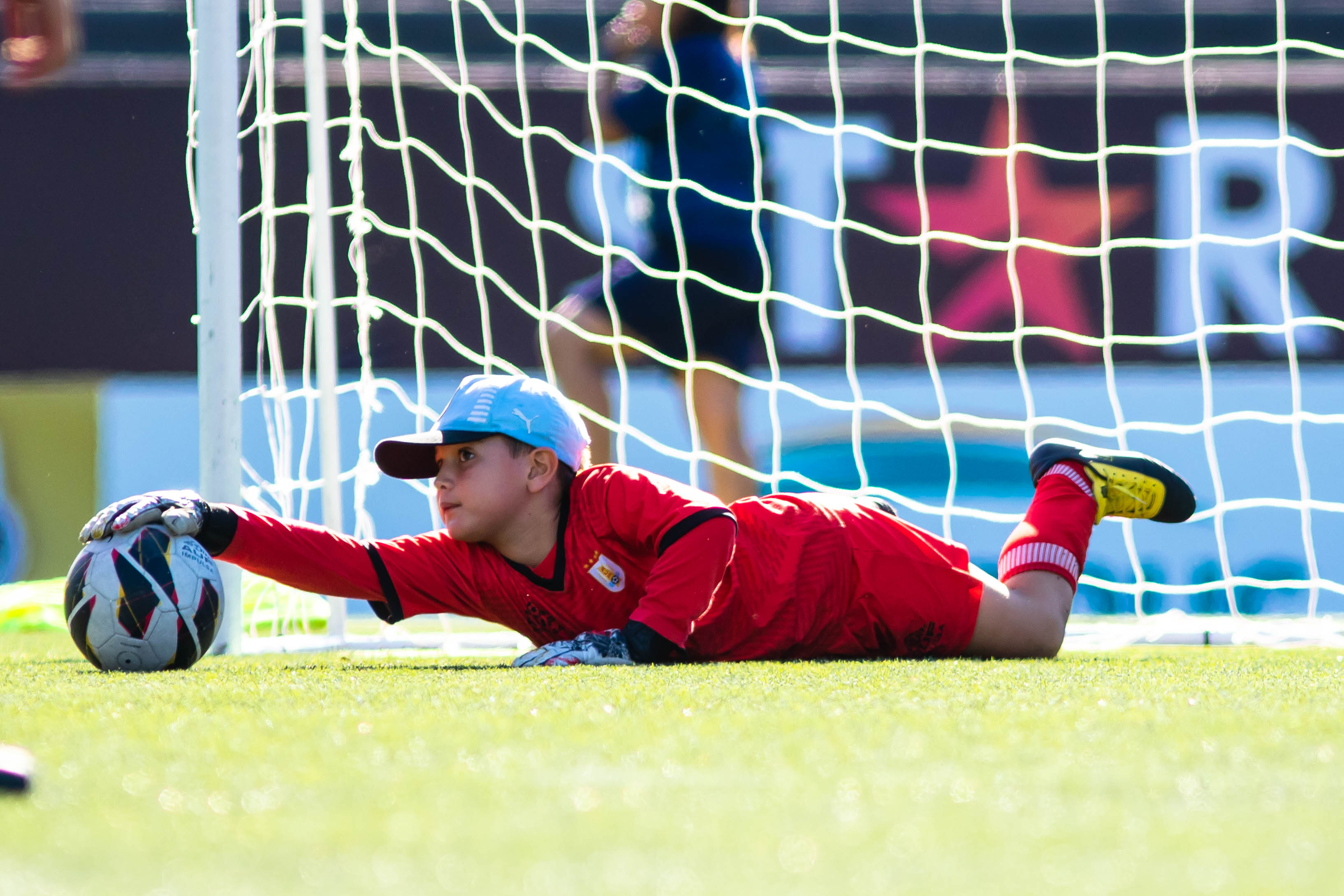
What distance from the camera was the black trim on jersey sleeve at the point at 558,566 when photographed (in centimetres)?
219

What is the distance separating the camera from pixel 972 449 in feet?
16.8

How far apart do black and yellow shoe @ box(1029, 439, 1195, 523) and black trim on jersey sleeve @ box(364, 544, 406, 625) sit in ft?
3.51

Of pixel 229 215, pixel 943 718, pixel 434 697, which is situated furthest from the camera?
pixel 229 215

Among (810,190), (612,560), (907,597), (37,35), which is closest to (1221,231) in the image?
(810,190)

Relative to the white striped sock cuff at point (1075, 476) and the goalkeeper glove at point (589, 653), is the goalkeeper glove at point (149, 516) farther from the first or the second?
the white striped sock cuff at point (1075, 476)

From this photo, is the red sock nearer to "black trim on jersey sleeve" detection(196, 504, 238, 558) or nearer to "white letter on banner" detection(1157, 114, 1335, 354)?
"black trim on jersey sleeve" detection(196, 504, 238, 558)

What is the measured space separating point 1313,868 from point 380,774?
2.14 ft

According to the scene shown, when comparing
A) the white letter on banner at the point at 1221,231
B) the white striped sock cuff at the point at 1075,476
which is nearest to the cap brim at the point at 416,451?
the white striped sock cuff at the point at 1075,476

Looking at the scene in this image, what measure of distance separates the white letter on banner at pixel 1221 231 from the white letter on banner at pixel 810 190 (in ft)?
3.34

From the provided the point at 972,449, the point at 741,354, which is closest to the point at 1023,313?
the point at 972,449

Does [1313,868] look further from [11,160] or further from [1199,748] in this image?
[11,160]

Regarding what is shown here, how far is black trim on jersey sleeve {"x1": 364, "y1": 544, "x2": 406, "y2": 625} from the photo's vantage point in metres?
2.22

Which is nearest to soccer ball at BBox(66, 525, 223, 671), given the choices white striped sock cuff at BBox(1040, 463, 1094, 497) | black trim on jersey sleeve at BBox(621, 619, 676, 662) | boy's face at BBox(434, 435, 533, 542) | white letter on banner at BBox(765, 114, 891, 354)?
boy's face at BBox(434, 435, 533, 542)

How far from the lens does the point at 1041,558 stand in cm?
242
